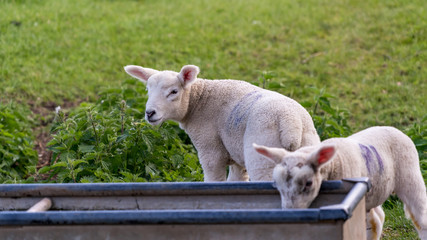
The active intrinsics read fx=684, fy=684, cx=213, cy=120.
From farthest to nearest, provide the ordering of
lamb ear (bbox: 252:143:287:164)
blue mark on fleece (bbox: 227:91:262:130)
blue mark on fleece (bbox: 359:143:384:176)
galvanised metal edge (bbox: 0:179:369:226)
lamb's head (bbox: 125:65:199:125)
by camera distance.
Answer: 1. lamb's head (bbox: 125:65:199:125)
2. blue mark on fleece (bbox: 227:91:262:130)
3. blue mark on fleece (bbox: 359:143:384:176)
4. lamb ear (bbox: 252:143:287:164)
5. galvanised metal edge (bbox: 0:179:369:226)

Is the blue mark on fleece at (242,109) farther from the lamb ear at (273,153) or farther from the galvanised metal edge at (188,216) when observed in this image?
the galvanised metal edge at (188,216)

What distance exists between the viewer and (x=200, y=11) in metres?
11.2

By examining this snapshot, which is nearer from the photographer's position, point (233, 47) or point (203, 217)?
point (203, 217)

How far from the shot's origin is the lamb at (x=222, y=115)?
4.02 m

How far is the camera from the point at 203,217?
2912 millimetres

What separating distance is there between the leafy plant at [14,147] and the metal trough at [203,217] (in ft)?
8.90

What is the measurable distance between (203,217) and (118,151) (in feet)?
8.73

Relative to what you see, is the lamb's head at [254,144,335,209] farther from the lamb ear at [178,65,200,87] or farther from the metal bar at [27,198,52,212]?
the lamb ear at [178,65,200,87]

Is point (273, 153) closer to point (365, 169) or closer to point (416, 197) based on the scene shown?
point (365, 169)

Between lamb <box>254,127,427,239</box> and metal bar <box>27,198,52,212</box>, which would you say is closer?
lamb <box>254,127,427,239</box>

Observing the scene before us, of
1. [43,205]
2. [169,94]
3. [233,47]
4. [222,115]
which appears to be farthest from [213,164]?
[233,47]

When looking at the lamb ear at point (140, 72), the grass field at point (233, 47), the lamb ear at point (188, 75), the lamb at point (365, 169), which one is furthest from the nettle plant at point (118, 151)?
the grass field at point (233, 47)

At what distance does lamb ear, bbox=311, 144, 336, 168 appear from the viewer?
10.7ft

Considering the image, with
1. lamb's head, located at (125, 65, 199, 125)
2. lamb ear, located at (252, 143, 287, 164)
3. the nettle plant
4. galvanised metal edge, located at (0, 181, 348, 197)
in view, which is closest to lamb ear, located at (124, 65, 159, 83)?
lamb's head, located at (125, 65, 199, 125)
